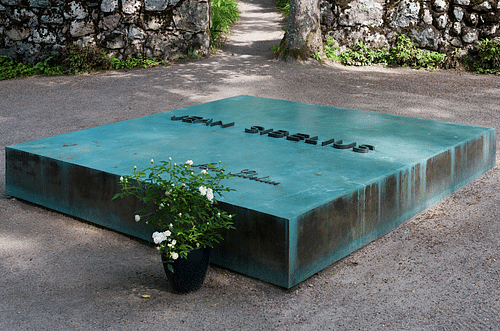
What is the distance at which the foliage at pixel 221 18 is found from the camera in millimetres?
13044

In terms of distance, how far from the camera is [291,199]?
11.7 feet

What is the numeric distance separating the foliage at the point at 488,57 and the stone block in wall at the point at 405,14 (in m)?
1.41

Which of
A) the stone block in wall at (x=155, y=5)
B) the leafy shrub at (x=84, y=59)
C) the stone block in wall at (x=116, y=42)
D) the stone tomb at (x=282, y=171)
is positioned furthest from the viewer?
the stone block in wall at (x=155, y=5)

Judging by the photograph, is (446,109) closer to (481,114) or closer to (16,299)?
(481,114)

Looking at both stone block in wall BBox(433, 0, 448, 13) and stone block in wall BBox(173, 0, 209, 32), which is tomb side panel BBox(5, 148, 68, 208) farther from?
stone block in wall BBox(433, 0, 448, 13)

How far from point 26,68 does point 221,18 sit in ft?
16.6

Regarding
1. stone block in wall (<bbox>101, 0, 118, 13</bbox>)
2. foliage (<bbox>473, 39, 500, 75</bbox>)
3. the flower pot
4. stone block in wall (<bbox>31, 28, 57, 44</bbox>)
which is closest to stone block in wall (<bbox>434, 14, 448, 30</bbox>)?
foliage (<bbox>473, 39, 500, 75</bbox>)

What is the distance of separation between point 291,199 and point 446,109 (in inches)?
212

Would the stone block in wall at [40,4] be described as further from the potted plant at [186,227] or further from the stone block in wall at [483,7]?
the potted plant at [186,227]

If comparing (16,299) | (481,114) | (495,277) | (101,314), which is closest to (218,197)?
(101,314)

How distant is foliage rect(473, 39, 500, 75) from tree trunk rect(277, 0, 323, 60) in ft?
10.4

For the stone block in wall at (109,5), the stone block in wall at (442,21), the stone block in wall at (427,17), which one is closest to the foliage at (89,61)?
the stone block in wall at (109,5)

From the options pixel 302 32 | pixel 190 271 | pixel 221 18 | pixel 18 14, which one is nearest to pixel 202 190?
pixel 190 271

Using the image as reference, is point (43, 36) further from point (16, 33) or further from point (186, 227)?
point (186, 227)
